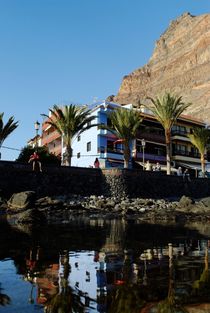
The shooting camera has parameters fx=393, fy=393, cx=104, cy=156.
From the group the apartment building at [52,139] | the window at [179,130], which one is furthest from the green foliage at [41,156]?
the window at [179,130]

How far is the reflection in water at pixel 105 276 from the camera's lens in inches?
239

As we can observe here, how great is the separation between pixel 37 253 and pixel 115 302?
17.2 ft

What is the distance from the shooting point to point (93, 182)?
137ft

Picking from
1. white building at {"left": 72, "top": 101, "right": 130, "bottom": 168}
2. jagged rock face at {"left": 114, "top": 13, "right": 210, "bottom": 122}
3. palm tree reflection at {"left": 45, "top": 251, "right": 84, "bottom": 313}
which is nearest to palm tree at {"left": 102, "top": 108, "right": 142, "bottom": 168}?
white building at {"left": 72, "top": 101, "right": 130, "bottom": 168}

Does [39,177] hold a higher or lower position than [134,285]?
higher

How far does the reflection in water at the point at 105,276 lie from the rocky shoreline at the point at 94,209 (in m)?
9.89

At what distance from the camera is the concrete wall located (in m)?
36.1

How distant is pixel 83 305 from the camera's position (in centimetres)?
601

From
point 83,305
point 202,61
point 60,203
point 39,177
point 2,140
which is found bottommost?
point 83,305

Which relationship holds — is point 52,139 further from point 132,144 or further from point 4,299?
point 4,299

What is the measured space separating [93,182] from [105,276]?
33.6 meters

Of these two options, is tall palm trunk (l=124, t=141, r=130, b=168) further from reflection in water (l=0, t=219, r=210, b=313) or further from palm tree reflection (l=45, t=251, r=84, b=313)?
palm tree reflection (l=45, t=251, r=84, b=313)

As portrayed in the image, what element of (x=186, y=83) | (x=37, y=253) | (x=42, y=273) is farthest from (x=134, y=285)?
(x=186, y=83)

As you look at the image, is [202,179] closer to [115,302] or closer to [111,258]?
[111,258]
